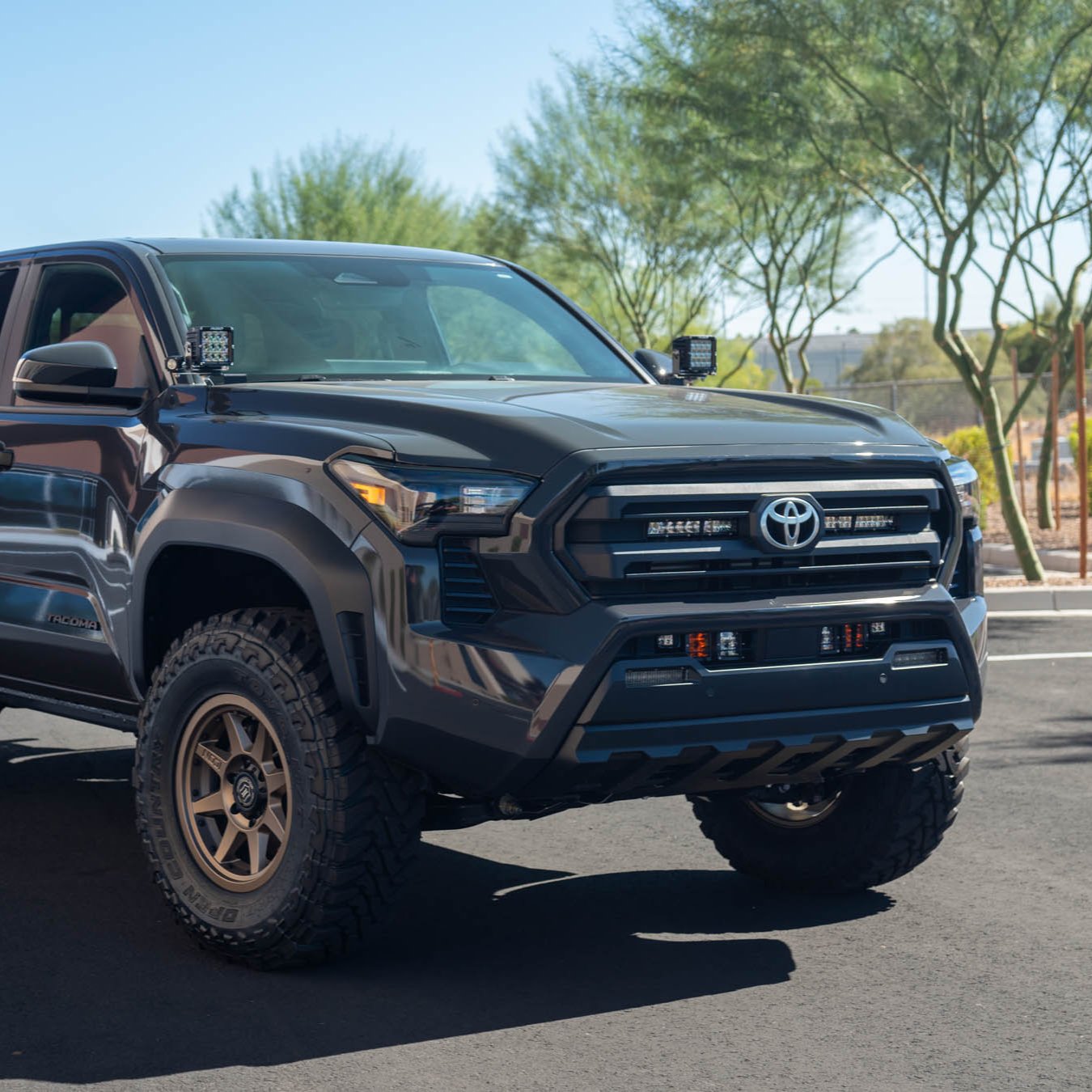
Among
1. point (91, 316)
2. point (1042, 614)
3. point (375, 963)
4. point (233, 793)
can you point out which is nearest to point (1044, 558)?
point (1042, 614)

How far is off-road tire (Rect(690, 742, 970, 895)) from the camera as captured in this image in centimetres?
520

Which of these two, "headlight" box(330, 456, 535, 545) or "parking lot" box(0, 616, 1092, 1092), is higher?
"headlight" box(330, 456, 535, 545)

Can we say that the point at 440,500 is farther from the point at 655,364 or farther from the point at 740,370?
the point at 740,370

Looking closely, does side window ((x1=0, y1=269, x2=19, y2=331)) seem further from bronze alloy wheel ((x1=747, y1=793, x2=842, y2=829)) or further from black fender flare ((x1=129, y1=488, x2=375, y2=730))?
bronze alloy wheel ((x1=747, y1=793, x2=842, y2=829))

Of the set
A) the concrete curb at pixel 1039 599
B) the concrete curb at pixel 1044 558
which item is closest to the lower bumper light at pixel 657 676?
the concrete curb at pixel 1039 599

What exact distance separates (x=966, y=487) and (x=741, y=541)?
36.7 inches

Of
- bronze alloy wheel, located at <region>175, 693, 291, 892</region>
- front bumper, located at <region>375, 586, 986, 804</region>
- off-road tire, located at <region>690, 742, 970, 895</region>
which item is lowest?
off-road tire, located at <region>690, 742, 970, 895</region>

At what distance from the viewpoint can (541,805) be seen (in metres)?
4.38

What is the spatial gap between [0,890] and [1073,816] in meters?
3.78

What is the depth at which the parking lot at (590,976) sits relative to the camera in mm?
3965

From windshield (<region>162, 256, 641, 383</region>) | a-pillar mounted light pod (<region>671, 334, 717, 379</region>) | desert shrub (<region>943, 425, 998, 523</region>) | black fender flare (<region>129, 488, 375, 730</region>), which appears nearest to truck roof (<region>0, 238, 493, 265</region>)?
windshield (<region>162, 256, 641, 383</region>)

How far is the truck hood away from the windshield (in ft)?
1.04

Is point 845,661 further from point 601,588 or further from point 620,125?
point 620,125

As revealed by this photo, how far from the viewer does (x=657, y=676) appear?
4133 millimetres
